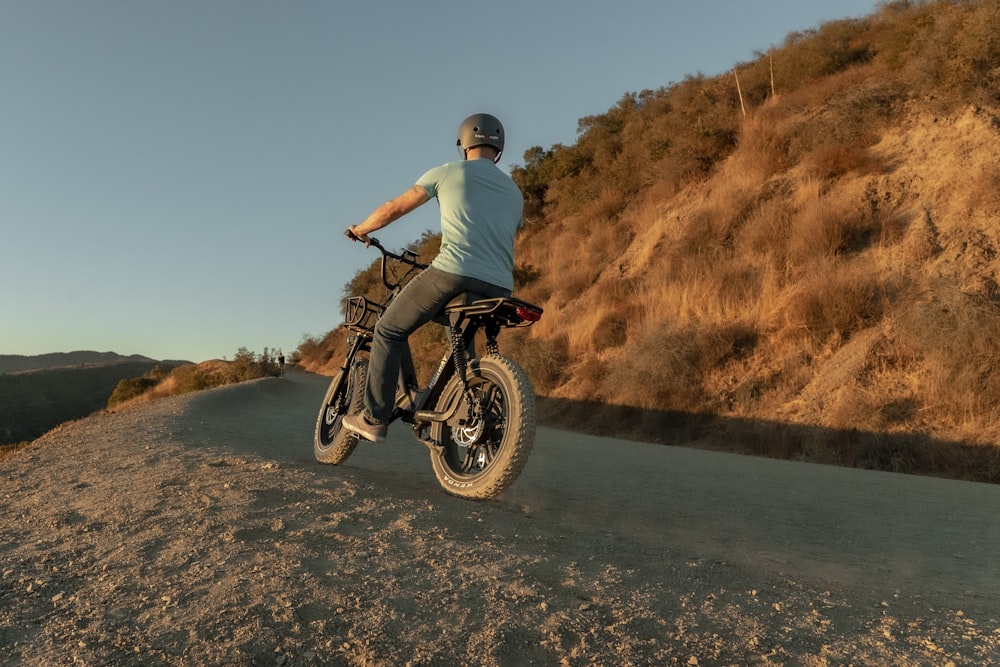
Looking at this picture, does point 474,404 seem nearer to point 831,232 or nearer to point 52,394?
point 831,232

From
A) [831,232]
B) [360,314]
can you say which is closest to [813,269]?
[831,232]

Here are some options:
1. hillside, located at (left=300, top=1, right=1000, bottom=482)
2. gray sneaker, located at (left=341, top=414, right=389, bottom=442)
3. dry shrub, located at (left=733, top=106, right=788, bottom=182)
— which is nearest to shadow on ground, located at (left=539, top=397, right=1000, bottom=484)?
hillside, located at (left=300, top=1, right=1000, bottom=482)

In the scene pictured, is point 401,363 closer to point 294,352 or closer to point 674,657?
point 674,657

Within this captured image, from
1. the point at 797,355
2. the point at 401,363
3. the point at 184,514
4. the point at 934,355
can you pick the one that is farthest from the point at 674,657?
the point at 797,355

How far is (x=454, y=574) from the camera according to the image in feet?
7.33

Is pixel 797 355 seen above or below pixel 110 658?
above

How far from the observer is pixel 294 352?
46906mm

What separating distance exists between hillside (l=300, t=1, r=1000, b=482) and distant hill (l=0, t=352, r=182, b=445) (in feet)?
141

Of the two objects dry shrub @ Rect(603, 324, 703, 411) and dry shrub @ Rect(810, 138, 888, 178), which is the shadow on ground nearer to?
dry shrub @ Rect(603, 324, 703, 411)

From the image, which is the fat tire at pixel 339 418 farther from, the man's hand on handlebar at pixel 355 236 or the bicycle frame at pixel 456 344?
the man's hand on handlebar at pixel 355 236

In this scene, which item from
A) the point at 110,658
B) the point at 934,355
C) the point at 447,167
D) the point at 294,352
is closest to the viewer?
the point at 110,658

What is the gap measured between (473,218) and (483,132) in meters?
0.63

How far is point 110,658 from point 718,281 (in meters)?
13.1

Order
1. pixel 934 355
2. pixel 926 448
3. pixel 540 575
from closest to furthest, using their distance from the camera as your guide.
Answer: pixel 540 575 → pixel 926 448 → pixel 934 355
